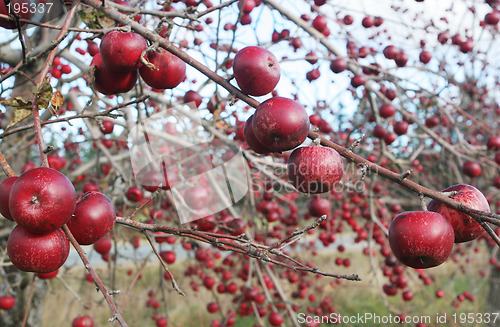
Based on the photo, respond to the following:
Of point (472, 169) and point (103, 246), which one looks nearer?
point (103, 246)

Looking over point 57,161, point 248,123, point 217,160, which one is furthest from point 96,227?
point 57,161

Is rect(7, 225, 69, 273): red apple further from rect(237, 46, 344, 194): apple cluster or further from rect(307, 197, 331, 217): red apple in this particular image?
rect(307, 197, 331, 217): red apple

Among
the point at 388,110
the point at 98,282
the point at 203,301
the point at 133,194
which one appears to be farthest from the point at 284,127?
the point at 203,301

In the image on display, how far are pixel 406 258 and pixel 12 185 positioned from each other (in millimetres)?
1070

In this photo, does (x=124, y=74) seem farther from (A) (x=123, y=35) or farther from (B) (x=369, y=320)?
(B) (x=369, y=320)

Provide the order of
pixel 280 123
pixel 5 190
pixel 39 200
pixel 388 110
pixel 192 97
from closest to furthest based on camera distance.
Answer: pixel 39 200 < pixel 5 190 < pixel 280 123 < pixel 192 97 < pixel 388 110

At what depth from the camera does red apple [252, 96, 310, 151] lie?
1.01 metres

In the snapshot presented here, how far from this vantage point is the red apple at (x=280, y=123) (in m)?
1.01

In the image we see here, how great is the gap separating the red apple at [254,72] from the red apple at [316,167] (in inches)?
8.6

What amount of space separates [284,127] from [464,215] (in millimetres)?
577

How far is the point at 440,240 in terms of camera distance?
1.02 metres

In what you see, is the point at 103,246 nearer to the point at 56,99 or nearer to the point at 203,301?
the point at 56,99

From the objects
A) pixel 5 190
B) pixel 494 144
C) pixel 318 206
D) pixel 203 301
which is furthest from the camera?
pixel 203 301

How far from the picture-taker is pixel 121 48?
3.59 ft
